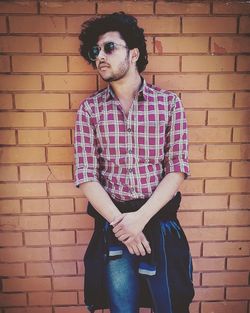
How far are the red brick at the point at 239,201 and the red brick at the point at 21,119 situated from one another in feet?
4.66

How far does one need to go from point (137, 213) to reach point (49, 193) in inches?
30.3

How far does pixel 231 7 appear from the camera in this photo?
6.81 ft

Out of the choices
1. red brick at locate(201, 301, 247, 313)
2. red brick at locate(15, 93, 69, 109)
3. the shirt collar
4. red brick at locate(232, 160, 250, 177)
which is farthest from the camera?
red brick at locate(201, 301, 247, 313)

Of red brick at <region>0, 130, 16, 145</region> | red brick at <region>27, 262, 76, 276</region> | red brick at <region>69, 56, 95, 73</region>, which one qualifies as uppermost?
red brick at <region>69, 56, 95, 73</region>

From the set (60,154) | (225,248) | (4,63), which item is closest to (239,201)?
(225,248)

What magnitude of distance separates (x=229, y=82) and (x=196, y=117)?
0.31 meters

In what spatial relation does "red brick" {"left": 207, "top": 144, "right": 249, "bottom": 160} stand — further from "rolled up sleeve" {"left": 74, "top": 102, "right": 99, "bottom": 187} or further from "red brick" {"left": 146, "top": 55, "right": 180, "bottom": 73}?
"rolled up sleeve" {"left": 74, "top": 102, "right": 99, "bottom": 187}

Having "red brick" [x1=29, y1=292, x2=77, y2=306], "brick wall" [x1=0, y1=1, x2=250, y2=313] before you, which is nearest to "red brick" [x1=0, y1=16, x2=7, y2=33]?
"brick wall" [x1=0, y1=1, x2=250, y2=313]

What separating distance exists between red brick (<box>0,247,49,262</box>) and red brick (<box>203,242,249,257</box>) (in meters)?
1.16

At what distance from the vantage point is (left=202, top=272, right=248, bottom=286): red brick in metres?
2.41

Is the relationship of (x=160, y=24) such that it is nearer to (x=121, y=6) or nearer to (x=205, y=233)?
(x=121, y=6)

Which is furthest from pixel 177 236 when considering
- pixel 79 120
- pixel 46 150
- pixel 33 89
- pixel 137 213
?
pixel 33 89

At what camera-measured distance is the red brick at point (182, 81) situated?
7.03ft

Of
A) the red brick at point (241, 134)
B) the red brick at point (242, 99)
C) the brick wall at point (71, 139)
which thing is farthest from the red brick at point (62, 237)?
the red brick at point (242, 99)
